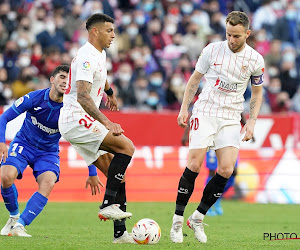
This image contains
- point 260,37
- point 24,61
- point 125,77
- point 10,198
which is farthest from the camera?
point 260,37

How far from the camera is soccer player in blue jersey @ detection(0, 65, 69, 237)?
9609 millimetres

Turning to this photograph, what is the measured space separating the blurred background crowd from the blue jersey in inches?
330

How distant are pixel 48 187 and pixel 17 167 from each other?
50 centimetres

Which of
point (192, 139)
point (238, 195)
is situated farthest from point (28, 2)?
point (192, 139)

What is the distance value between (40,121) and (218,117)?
2.46m

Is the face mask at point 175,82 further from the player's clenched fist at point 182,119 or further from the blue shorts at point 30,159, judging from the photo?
the player's clenched fist at point 182,119

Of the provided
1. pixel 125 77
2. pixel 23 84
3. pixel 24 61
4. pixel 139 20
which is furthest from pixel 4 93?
pixel 139 20

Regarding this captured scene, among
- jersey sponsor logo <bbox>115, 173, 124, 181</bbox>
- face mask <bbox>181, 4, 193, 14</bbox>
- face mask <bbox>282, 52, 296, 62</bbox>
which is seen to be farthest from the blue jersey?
face mask <bbox>181, 4, 193, 14</bbox>

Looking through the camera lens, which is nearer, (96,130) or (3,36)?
(96,130)

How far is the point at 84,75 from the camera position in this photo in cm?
827

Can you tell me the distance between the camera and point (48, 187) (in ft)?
31.8

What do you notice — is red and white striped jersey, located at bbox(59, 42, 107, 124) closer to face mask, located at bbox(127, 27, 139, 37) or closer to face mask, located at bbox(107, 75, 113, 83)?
face mask, located at bbox(107, 75, 113, 83)

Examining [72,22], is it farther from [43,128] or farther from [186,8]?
[43,128]

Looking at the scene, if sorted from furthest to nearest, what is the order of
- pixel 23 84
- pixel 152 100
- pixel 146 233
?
pixel 152 100, pixel 23 84, pixel 146 233
